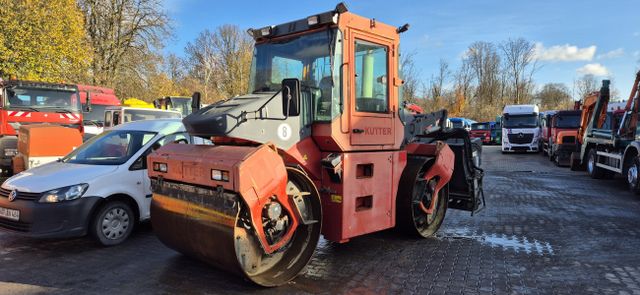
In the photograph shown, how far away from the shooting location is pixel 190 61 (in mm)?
54031

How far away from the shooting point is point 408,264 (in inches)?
205

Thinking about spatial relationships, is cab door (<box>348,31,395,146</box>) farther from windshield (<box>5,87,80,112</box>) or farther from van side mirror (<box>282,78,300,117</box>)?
windshield (<box>5,87,80,112</box>)

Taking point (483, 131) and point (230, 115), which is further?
point (483, 131)

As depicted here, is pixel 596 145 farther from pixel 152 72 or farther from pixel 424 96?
pixel 424 96

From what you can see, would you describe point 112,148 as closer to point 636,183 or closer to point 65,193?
point 65,193

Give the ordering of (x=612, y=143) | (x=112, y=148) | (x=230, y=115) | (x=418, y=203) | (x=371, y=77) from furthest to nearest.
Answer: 1. (x=612, y=143)
2. (x=112, y=148)
3. (x=418, y=203)
4. (x=371, y=77)
5. (x=230, y=115)

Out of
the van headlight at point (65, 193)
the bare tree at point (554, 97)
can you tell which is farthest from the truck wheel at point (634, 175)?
the bare tree at point (554, 97)

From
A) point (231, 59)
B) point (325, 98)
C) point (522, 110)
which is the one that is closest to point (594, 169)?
point (522, 110)

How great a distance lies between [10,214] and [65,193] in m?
0.72

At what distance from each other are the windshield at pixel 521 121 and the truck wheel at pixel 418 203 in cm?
1947

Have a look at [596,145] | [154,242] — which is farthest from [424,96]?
[154,242]

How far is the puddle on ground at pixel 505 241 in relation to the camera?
5.80m

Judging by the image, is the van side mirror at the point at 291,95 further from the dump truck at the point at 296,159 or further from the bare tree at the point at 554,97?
the bare tree at the point at 554,97

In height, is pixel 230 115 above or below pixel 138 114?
below
